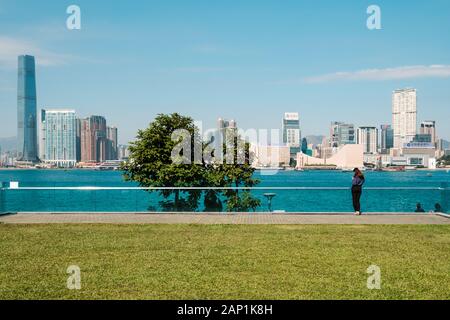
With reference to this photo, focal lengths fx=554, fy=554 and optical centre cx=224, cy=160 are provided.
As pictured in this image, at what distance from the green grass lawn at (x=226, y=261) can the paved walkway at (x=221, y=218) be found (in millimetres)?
1688

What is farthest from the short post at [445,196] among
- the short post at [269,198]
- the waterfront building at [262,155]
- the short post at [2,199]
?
the short post at [2,199]

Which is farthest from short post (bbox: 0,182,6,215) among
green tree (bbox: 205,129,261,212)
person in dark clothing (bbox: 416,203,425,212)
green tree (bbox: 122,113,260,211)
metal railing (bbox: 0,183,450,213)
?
person in dark clothing (bbox: 416,203,425,212)

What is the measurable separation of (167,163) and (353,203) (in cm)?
1112

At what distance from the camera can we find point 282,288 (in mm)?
8312

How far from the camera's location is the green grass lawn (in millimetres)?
8172

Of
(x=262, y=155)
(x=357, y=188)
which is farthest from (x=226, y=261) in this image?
(x=262, y=155)

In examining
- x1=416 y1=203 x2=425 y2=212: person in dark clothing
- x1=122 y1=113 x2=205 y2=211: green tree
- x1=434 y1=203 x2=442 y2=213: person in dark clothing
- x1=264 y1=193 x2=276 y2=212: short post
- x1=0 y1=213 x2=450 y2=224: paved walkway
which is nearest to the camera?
x1=0 y1=213 x2=450 y2=224: paved walkway

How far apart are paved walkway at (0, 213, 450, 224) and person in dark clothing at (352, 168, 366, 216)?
432 millimetres

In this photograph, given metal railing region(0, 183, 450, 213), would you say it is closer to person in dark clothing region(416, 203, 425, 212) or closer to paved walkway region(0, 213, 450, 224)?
person in dark clothing region(416, 203, 425, 212)

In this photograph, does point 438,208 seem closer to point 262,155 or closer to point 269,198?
point 269,198

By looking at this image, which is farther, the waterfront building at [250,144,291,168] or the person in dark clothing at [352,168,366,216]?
the waterfront building at [250,144,291,168]

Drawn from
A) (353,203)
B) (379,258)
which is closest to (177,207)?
(353,203)

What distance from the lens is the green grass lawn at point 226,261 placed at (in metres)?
8.17
